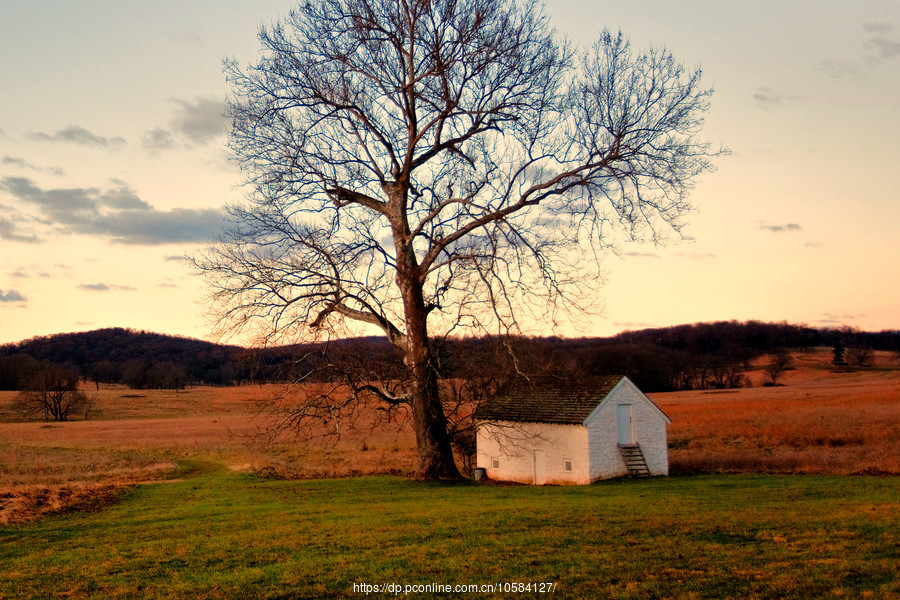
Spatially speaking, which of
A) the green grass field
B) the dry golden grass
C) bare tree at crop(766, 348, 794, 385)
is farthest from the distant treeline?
the green grass field

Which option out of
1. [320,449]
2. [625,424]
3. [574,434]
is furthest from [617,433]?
[320,449]

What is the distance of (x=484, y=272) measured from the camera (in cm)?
1984

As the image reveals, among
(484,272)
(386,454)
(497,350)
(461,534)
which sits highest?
(484,272)

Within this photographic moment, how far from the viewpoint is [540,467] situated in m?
28.4

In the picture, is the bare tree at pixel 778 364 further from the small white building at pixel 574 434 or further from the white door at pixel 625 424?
the white door at pixel 625 424

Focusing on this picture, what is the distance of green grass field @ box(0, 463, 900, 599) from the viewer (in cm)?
873

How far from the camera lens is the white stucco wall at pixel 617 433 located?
2728cm

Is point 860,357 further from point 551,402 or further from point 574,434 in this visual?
point 574,434

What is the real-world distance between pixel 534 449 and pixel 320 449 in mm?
20132

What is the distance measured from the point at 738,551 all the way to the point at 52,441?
53.3m

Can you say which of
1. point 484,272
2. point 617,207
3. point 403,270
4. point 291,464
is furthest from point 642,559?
point 291,464

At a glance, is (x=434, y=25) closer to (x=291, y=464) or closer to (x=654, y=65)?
(x=654, y=65)

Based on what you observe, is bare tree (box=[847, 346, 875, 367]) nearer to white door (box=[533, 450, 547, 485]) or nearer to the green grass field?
white door (box=[533, 450, 547, 485])

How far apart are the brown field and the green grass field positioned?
512cm
